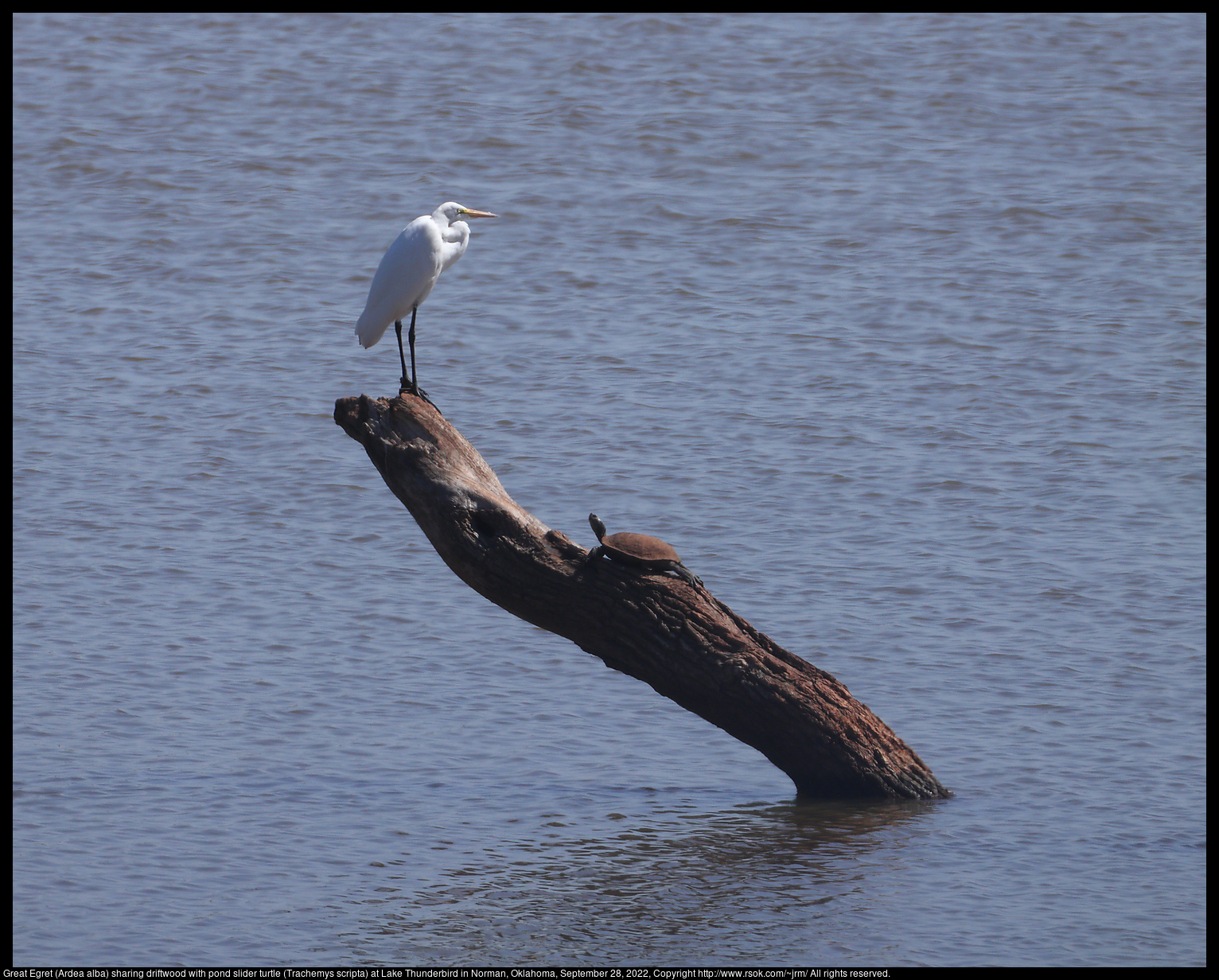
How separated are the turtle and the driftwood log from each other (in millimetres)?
45

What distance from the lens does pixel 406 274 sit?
7938 mm

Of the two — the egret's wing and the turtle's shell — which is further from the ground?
the egret's wing

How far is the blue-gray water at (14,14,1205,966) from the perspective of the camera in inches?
256

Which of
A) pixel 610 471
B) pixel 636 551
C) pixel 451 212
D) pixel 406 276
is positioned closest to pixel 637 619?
pixel 636 551

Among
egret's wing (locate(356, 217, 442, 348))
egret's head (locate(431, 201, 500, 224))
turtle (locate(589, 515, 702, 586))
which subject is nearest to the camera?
turtle (locate(589, 515, 702, 586))

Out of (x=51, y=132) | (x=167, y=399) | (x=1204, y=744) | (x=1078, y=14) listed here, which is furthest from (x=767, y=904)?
(x=1078, y=14)

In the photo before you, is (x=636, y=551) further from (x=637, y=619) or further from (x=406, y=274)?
(x=406, y=274)

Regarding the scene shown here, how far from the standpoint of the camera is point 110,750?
7758 mm

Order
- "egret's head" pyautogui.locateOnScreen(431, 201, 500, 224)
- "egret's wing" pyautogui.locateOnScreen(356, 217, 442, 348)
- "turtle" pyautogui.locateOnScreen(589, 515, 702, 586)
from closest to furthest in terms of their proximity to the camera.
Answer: "turtle" pyautogui.locateOnScreen(589, 515, 702, 586) < "egret's wing" pyautogui.locateOnScreen(356, 217, 442, 348) < "egret's head" pyautogui.locateOnScreen(431, 201, 500, 224)

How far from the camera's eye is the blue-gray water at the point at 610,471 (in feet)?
21.4

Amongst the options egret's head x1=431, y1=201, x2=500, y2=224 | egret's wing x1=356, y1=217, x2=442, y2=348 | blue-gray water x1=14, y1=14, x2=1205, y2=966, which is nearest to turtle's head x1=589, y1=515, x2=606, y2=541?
blue-gray water x1=14, y1=14, x2=1205, y2=966

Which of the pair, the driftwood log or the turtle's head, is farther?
the turtle's head

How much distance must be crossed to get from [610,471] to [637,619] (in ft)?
18.1

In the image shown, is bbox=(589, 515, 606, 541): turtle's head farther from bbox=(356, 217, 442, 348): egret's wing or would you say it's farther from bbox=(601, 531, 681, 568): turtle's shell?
bbox=(356, 217, 442, 348): egret's wing
